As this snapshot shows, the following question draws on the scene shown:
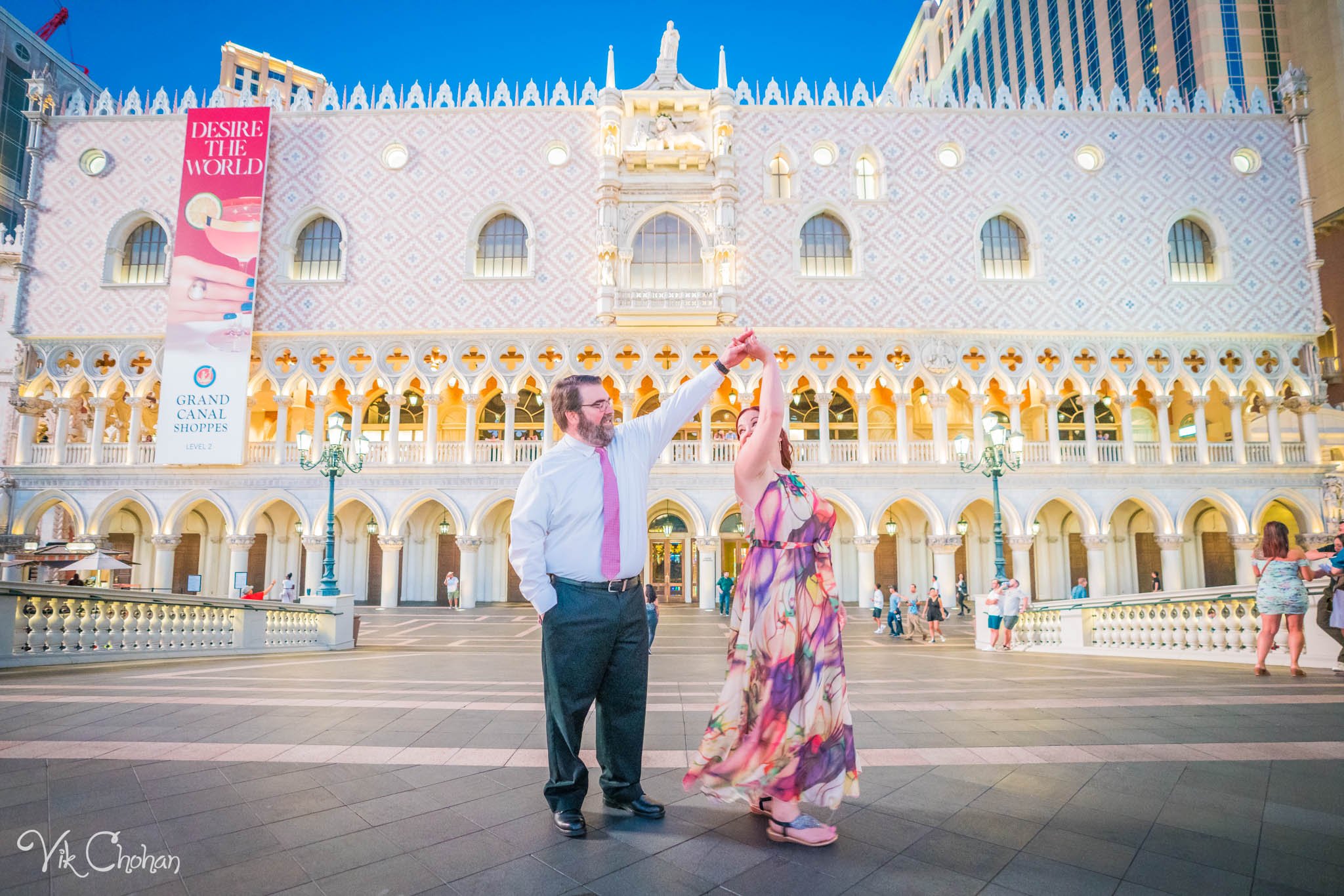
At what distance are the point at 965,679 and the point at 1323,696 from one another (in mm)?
2816

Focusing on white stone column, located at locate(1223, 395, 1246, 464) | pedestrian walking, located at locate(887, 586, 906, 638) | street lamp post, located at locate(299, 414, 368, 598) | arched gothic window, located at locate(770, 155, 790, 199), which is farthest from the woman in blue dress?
white stone column, located at locate(1223, 395, 1246, 464)

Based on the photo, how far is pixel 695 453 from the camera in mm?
22922

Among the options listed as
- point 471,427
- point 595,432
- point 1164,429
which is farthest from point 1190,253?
point 595,432

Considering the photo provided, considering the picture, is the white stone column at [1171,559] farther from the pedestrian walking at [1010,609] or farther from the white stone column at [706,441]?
the white stone column at [706,441]

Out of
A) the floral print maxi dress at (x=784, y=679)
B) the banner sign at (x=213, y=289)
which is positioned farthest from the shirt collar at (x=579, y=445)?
the banner sign at (x=213, y=289)

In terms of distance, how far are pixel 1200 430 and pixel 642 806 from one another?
25.5 metres

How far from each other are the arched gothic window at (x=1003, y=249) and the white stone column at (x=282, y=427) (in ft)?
73.0

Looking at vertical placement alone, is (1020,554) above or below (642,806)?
above

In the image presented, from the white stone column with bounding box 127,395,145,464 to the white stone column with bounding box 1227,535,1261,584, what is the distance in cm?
3346

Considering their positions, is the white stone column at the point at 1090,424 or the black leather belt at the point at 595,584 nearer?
the black leather belt at the point at 595,584

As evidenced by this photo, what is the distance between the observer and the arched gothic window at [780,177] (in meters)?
23.3

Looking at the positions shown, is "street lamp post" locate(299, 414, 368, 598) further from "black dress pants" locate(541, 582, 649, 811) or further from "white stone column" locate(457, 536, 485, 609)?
"black dress pants" locate(541, 582, 649, 811)

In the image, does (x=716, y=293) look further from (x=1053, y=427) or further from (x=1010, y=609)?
(x=1010, y=609)

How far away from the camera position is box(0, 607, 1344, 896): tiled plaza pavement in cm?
237
